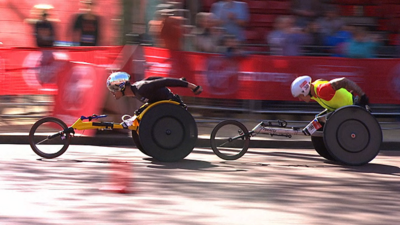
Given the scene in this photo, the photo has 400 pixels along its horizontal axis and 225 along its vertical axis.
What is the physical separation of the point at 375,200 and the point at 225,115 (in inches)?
234

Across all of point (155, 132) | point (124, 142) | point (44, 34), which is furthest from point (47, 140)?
point (44, 34)

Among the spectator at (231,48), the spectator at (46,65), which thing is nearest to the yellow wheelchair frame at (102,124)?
the spectator at (46,65)

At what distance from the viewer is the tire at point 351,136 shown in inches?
374

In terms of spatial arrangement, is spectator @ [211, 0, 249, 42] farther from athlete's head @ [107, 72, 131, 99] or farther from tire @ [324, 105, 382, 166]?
tire @ [324, 105, 382, 166]

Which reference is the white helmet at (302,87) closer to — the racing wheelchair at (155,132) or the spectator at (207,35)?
the racing wheelchair at (155,132)

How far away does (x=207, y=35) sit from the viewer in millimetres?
13328

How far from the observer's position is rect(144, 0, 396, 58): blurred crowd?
43.0ft

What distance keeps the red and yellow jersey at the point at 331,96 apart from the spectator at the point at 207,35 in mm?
3689

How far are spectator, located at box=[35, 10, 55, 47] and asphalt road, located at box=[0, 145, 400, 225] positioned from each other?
3.08 metres

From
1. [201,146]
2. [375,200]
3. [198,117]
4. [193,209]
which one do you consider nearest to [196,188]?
[193,209]

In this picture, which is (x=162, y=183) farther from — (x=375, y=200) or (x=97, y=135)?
(x=97, y=135)

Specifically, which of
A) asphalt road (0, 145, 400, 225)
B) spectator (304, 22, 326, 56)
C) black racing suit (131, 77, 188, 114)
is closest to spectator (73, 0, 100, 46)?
asphalt road (0, 145, 400, 225)

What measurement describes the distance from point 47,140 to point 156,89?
1.68 meters

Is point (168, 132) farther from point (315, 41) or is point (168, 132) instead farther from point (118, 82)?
point (315, 41)
